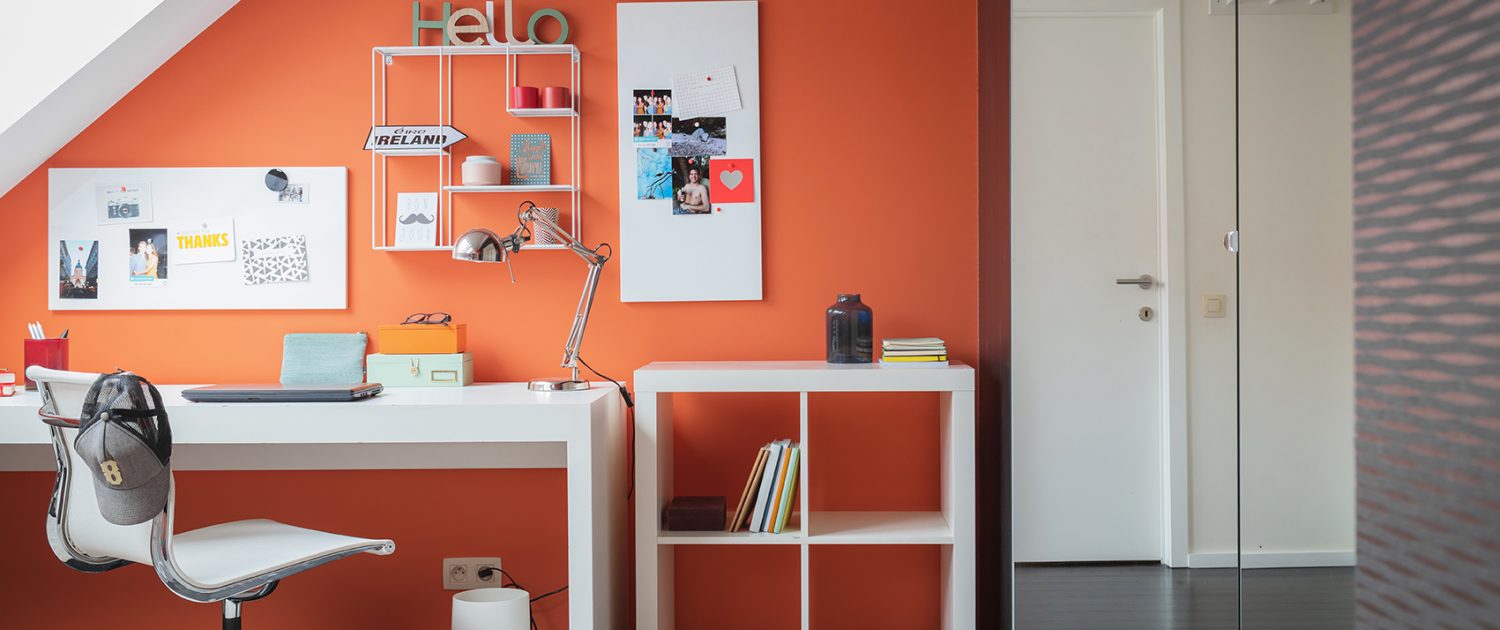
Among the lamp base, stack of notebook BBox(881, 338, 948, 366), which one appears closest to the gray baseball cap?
the lamp base

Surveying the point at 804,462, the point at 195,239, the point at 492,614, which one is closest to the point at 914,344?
the point at 804,462

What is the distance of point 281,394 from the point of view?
2.08 metres

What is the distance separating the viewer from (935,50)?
2.55 meters

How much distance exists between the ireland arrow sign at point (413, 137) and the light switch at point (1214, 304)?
1969 mm

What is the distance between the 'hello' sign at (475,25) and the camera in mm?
2537

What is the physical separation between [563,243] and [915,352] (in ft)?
3.17

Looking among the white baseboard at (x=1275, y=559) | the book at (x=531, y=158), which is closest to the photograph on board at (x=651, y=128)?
the book at (x=531, y=158)

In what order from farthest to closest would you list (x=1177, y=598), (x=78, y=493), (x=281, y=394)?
(x=281, y=394) < (x=78, y=493) < (x=1177, y=598)

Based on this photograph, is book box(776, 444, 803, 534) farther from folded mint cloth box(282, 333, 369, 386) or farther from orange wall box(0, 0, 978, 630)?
folded mint cloth box(282, 333, 369, 386)

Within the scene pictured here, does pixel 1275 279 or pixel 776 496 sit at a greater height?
pixel 1275 279

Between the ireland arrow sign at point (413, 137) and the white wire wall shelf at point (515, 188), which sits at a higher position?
the ireland arrow sign at point (413, 137)

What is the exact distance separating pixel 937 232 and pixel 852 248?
24 centimetres

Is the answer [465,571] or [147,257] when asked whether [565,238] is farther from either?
[147,257]

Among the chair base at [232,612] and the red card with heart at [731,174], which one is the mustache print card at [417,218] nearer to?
the red card with heart at [731,174]
